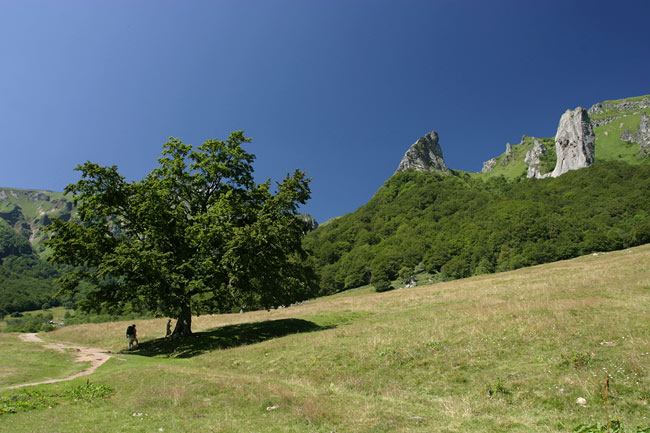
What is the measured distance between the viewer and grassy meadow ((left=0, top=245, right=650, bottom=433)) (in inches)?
352

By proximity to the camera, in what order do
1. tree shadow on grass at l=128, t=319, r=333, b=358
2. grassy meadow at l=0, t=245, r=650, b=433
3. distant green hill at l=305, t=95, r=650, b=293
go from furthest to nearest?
distant green hill at l=305, t=95, r=650, b=293
tree shadow on grass at l=128, t=319, r=333, b=358
grassy meadow at l=0, t=245, r=650, b=433

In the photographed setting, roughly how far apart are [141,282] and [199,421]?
67.2 feet

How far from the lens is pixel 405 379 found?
1310 centimetres

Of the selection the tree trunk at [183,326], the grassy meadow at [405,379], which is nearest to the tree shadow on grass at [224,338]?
the tree trunk at [183,326]

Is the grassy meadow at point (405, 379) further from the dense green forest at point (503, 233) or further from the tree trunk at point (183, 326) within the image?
the dense green forest at point (503, 233)

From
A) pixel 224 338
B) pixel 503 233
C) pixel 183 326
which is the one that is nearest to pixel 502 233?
pixel 503 233

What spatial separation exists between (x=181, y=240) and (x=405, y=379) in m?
22.2

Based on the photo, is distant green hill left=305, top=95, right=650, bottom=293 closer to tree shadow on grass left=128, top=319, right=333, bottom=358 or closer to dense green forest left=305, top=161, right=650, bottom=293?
dense green forest left=305, top=161, right=650, bottom=293

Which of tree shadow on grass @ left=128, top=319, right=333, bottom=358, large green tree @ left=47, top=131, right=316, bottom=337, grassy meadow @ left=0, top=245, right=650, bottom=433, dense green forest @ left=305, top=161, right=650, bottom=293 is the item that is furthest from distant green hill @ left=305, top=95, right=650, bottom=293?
grassy meadow @ left=0, top=245, right=650, bottom=433

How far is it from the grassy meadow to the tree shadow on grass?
36.3 inches

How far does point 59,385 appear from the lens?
14.8 meters

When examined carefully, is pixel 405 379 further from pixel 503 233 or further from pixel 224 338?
pixel 503 233

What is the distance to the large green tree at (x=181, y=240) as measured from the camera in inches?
975

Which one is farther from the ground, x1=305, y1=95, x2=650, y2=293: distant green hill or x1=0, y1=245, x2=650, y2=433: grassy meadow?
x1=305, y1=95, x2=650, y2=293: distant green hill
